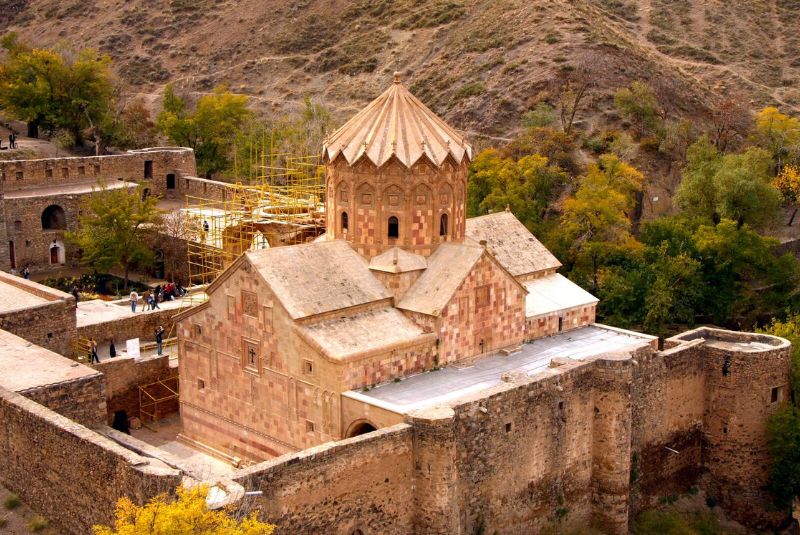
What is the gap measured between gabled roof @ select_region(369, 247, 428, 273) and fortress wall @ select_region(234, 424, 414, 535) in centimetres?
501

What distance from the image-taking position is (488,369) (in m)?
22.4

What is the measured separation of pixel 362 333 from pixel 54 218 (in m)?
22.3

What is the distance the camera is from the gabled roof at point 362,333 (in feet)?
67.8

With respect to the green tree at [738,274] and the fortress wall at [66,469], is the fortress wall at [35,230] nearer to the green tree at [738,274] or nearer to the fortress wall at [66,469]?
the fortress wall at [66,469]

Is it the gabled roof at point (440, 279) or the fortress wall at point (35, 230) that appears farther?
the fortress wall at point (35, 230)

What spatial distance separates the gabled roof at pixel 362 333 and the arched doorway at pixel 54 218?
833 inches

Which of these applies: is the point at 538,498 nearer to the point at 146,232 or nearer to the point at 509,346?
the point at 509,346

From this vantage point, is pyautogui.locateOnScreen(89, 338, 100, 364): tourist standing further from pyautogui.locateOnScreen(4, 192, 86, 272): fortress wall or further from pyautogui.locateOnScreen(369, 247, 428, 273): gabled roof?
pyautogui.locateOnScreen(4, 192, 86, 272): fortress wall

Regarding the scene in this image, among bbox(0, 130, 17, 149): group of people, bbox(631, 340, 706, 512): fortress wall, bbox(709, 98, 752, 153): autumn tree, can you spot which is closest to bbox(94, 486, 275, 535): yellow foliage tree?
bbox(631, 340, 706, 512): fortress wall

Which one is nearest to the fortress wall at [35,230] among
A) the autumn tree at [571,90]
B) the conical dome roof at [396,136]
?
the conical dome roof at [396,136]

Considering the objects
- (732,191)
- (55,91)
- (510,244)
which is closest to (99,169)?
(55,91)

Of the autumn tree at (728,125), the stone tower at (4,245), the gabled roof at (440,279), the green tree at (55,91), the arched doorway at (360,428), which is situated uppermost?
the green tree at (55,91)

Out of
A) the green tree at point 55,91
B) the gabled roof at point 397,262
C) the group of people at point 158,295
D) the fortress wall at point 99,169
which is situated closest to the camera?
the gabled roof at point 397,262

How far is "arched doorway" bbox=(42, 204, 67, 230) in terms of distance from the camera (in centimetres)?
3919
